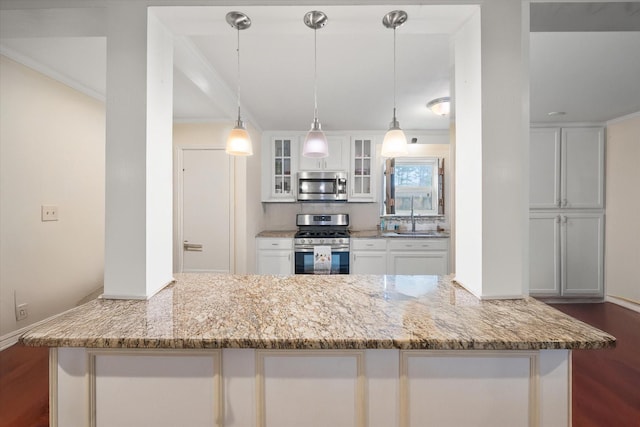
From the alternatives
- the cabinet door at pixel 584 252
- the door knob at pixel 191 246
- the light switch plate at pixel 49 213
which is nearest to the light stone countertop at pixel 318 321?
the light switch plate at pixel 49 213

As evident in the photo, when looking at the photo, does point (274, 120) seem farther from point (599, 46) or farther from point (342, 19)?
point (599, 46)

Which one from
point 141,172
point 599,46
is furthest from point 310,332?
point 599,46

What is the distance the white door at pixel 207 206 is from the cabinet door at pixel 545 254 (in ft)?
12.7

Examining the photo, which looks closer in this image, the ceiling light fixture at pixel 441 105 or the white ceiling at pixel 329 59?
the white ceiling at pixel 329 59

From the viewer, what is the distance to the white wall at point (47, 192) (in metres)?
2.20

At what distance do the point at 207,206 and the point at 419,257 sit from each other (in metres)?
2.75

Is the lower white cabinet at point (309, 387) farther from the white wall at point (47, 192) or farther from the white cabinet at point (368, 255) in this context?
the white cabinet at point (368, 255)

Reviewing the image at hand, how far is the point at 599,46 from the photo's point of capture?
75.1 inches

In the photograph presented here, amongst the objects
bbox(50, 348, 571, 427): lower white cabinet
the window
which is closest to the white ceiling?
the window

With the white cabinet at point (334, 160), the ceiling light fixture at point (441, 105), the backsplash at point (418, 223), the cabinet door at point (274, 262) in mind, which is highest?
the ceiling light fixture at point (441, 105)

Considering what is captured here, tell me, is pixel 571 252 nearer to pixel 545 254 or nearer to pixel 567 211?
pixel 545 254

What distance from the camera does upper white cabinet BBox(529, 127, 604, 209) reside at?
3.55 meters

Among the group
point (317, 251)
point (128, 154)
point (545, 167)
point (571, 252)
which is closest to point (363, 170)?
point (317, 251)

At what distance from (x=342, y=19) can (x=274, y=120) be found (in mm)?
2330
